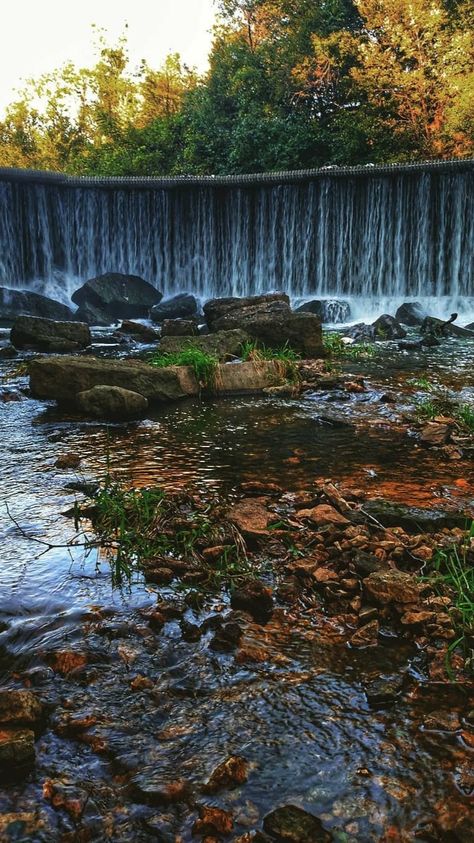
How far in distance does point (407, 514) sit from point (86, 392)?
421 centimetres

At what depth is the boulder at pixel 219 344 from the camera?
927cm

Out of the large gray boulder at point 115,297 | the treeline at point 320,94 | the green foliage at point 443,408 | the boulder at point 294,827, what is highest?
the treeline at point 320,94

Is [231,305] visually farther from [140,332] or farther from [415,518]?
[415,518]

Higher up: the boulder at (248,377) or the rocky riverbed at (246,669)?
the boulder at (248,377)

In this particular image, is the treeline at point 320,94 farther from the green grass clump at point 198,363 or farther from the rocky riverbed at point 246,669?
the rocky riverbed at point 246,669

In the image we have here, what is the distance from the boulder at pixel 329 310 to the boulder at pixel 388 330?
2.94 meters

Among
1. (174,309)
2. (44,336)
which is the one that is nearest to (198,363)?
(44,336)

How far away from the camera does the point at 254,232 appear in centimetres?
2184

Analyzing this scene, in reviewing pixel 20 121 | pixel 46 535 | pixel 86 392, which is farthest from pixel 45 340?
pixel 20 121

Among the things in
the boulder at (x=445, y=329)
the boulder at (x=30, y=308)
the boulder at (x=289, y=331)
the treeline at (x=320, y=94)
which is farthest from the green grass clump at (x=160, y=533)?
the treeline at (x=320, y=94)

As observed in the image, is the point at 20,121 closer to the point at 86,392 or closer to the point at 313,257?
the point at 313,257

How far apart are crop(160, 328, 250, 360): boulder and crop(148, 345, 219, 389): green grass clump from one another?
1.43ft

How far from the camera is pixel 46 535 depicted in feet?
12.3

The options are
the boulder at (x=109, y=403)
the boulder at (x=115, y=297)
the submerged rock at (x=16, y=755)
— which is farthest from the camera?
the boulder at (x=115, y=297)
